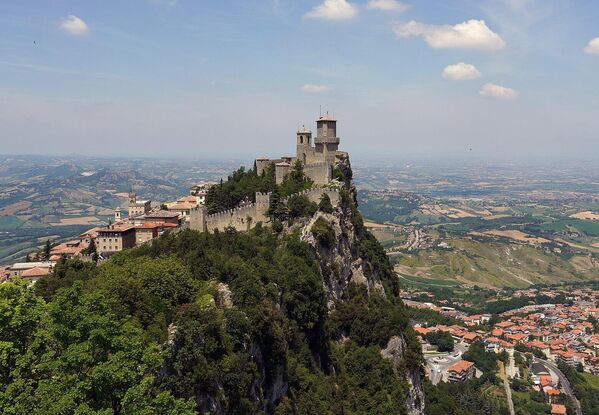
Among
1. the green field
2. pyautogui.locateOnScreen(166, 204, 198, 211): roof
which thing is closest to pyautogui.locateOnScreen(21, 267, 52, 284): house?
pyautogui.locateOnScreen(166, 204, 198, 211): roof

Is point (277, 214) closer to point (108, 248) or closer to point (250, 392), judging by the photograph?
point (108, 248)

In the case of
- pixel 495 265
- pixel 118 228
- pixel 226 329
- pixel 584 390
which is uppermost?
pixel 118 228

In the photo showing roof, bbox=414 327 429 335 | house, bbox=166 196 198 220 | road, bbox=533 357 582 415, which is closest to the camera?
house, bbox=166 196 198 220

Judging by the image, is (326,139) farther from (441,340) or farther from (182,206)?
(441,340)

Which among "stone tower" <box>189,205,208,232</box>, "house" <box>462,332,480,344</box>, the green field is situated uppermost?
"stone tower" <box>189,205,208,232</box>

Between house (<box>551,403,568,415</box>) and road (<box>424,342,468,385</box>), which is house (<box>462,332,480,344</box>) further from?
house (<box>551,403,568,415</box>)

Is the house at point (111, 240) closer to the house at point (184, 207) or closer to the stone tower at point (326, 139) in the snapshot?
the house at point (184, 207)

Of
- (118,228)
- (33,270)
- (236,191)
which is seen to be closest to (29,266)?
(33,270)
